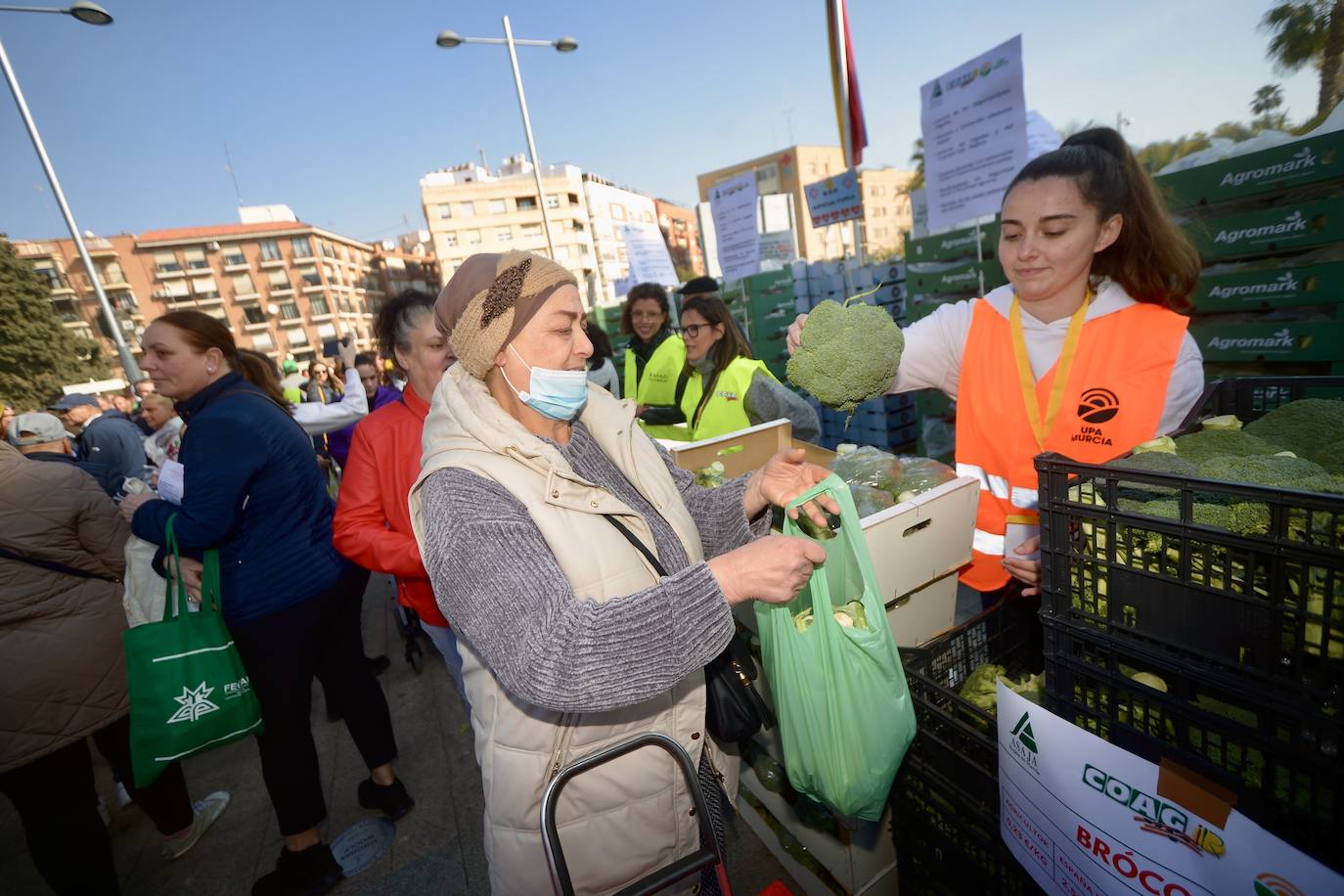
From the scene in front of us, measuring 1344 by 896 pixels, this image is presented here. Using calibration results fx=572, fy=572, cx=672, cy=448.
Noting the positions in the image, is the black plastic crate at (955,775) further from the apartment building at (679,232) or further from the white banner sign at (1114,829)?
the apartment building at (679,232)

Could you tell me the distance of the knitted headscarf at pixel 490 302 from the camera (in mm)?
1376

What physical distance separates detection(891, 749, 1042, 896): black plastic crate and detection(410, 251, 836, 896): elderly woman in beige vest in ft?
1.75

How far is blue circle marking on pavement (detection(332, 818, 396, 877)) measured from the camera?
262 centimetres

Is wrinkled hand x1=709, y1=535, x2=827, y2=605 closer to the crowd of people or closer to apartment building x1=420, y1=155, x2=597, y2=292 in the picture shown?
the crowd of people

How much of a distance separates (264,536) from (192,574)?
0.27 meters

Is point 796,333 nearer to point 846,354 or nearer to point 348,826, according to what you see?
point 846,354

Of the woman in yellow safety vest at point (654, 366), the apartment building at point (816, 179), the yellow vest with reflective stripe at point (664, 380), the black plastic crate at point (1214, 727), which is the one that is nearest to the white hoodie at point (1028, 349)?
the black plastic crate at point (1214, 727)

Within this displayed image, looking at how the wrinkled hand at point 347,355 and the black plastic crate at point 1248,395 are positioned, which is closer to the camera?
the black plastic crate at point 1248,395

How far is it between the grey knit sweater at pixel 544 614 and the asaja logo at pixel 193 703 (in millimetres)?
1782

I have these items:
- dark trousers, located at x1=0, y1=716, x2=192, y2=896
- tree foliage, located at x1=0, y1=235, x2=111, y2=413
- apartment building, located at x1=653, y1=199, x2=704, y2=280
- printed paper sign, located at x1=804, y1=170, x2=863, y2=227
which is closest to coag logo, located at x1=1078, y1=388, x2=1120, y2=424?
dark trousers, located at x1=0, y1=716, x2=192, y2=896

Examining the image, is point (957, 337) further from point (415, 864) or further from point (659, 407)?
point (415, 864)

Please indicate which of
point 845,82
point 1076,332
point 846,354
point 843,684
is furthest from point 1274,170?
point 843,684

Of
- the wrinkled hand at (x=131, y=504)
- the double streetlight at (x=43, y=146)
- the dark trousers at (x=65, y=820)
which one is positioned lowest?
the dark trousers at (x=65, y=820)

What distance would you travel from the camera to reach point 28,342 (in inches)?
1033
